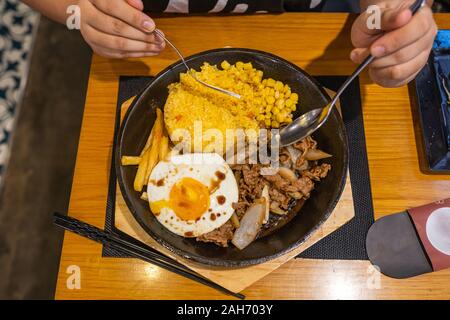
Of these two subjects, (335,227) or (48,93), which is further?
(48,93)

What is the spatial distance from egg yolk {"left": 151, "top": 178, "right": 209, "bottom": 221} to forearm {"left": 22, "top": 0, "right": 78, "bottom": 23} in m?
1.03

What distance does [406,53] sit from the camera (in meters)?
1.66

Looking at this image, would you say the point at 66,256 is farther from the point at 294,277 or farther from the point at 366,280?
the point at 366,280

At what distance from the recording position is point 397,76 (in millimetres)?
1719

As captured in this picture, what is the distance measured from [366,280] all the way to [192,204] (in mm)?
822

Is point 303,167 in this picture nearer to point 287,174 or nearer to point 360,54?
point 287,174

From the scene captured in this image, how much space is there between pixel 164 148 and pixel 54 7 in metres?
0.91

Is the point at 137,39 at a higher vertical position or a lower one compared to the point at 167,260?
higher

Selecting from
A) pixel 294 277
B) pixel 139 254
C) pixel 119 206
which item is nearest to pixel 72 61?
pixel 119 206

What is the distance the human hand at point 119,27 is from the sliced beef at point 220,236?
33.0 inches

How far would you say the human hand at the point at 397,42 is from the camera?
5.26 feet

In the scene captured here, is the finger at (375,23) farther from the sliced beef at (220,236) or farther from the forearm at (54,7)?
the forearm at (54,7)

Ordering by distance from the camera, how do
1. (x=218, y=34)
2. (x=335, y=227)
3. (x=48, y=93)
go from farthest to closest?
1. (x=48, y=93)
2. (x=218, y=34)
3. (x=335, y=227)

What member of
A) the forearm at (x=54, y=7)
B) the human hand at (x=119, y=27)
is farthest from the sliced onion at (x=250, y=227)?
the forearm at (x=54, y=7)
